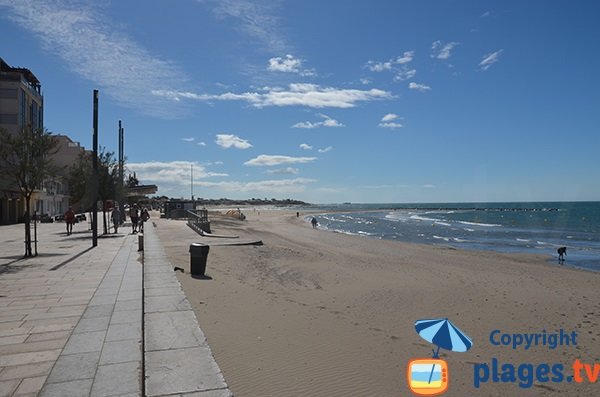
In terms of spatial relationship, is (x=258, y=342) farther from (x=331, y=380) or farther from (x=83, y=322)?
(x=83, y=322)

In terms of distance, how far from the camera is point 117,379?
3.97m

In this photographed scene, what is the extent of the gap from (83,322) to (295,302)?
14.9 feet

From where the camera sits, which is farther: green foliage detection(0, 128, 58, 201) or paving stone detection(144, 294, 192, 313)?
green foliage detection(0, 128, 58, 201)

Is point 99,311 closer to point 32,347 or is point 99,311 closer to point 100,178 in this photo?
point 32,347

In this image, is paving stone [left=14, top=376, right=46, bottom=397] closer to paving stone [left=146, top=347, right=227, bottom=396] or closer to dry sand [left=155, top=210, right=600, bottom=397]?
paving stone [left=146, top=347, right=227, bottom=396]

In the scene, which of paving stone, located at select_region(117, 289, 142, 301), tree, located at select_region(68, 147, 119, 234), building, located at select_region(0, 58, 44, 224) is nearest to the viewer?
paving stone, located at select_region(117, 289, 142, 301)

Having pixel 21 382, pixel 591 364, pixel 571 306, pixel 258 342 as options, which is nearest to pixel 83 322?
pixel 21 382

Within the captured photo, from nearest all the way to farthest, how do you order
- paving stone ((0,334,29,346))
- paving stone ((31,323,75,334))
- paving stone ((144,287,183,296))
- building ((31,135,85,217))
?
paving stone ((0,334,29,346)) < paving stone ((31,323,75,334)) < paving stone ((144,287,183,296)) < building ((31,135,85,217))

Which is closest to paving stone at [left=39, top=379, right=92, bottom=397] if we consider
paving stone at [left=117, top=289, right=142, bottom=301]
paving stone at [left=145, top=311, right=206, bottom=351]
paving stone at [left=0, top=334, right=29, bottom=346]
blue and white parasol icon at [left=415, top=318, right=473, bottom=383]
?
paving stone at [left=145, top=311, right=206, bottom=351]

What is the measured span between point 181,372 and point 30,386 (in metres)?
1.39

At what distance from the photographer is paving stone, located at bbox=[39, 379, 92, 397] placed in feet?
12.1

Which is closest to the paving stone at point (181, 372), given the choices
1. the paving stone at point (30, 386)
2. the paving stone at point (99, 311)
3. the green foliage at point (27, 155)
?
the paving stone at point (30, 386)

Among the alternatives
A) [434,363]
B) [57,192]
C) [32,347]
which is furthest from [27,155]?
[57,192]

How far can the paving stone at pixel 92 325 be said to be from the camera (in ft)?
18.3
